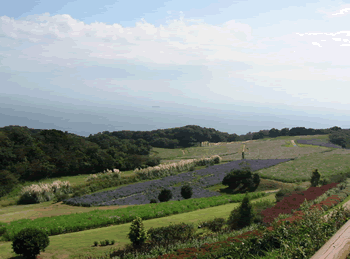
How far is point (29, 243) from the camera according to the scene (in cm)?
914

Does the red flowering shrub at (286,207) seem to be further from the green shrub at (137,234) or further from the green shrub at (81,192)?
the green shrub at (81,192)

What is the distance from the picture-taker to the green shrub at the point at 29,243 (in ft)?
30.1

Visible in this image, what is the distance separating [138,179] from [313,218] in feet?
92.9

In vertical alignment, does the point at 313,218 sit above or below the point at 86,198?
above

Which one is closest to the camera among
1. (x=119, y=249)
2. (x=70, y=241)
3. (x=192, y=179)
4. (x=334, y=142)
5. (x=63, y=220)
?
(x=119, y=249)

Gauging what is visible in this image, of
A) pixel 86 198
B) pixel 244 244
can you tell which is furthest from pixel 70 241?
pixel 86 198

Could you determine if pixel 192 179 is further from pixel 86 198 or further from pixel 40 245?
pixel 40 245

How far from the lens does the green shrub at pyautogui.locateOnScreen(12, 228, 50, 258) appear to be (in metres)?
9.19

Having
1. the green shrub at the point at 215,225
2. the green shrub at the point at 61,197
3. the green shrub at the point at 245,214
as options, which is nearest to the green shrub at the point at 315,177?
the green shrub at the point at 245,214

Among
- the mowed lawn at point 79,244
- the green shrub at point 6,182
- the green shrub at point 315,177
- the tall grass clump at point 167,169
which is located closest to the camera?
the mowed lawn at point 79,244

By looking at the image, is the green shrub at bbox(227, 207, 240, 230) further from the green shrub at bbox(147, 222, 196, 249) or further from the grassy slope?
the grassy slope

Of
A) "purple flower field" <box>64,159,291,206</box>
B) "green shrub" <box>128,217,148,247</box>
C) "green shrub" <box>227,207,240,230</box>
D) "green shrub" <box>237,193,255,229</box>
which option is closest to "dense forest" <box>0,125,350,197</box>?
"purple flower field" <box>64,159,291,206</box>

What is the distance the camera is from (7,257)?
32.6 ft

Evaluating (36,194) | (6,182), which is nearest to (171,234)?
(36,194)
